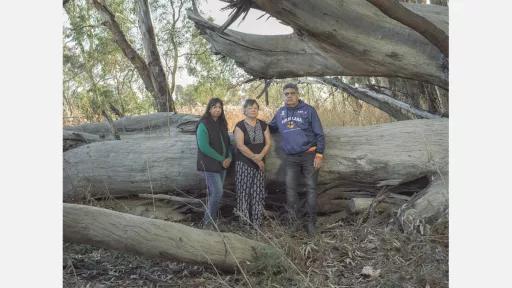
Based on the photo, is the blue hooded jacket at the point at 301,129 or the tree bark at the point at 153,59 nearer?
the blue hooded jacket at the point at 301,129

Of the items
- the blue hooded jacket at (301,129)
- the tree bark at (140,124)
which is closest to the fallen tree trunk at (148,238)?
the blue hooded jacket at (301,129)

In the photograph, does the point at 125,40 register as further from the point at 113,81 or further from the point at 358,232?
the point at 358,232

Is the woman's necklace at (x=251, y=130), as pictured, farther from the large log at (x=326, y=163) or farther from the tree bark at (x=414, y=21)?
the tree bark at (x=414, y=21)

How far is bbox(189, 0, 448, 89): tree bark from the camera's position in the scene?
4.71 m

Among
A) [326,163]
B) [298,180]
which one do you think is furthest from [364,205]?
[298,180]

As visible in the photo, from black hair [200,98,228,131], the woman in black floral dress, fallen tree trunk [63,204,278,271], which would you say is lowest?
fallen tree trunk [63,204,278,271]

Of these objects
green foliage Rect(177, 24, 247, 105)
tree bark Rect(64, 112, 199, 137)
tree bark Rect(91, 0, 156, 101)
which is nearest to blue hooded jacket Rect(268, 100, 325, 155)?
green foliage Rect(177, 24, 247, 105)

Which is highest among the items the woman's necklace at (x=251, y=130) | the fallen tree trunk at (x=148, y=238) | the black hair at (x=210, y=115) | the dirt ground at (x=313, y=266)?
the black hair at (x=210, y=115)

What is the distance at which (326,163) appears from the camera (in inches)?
191

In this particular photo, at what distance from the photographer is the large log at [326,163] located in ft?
15.6

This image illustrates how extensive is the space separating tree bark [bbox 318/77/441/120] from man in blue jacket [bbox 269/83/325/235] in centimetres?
222

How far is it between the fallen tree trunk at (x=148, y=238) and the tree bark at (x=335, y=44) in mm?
2084

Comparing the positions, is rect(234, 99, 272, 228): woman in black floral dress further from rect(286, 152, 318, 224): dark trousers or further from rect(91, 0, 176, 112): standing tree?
rect(91, 0, 176, 112): standing tree

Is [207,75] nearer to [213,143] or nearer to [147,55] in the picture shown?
[147,55]
